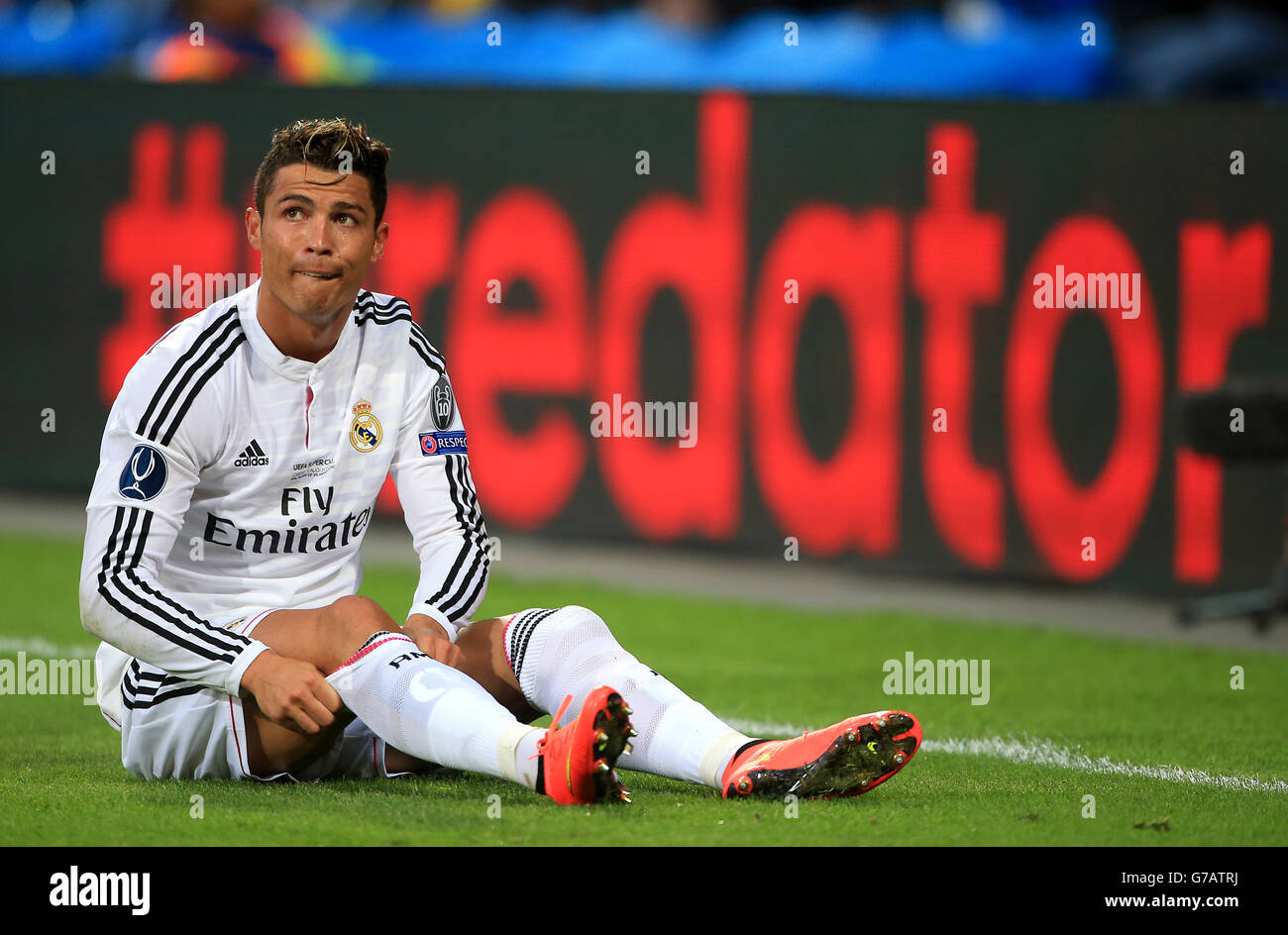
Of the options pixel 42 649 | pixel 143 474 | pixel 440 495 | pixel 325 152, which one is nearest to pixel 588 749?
pixel 440 495

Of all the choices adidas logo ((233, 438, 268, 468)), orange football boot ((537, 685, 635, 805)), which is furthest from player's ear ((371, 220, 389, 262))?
orange football boot ((537, 685, 635, 805))

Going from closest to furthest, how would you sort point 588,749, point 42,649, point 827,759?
point 588,749, point 827,759, point 42,649

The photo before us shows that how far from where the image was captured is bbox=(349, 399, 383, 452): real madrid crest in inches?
167

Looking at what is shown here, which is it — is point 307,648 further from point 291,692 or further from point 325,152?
point 325,152

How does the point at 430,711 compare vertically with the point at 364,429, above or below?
below

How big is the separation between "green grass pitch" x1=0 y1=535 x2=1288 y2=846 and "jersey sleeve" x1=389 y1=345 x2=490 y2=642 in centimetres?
46

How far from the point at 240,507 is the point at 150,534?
0.27 m

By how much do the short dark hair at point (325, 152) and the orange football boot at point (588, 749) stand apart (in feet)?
4.15

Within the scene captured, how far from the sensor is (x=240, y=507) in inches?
163

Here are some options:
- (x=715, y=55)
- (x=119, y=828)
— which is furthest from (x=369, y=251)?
(x=715, y=55)

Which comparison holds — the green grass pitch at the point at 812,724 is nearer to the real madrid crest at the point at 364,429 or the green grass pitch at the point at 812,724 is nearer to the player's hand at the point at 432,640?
the player's hand at the point at 432,640

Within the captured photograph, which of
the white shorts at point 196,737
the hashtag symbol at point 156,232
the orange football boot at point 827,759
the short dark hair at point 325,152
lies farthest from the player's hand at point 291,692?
the hashtag symbol at point 156,232

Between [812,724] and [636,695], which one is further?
[812,724]
